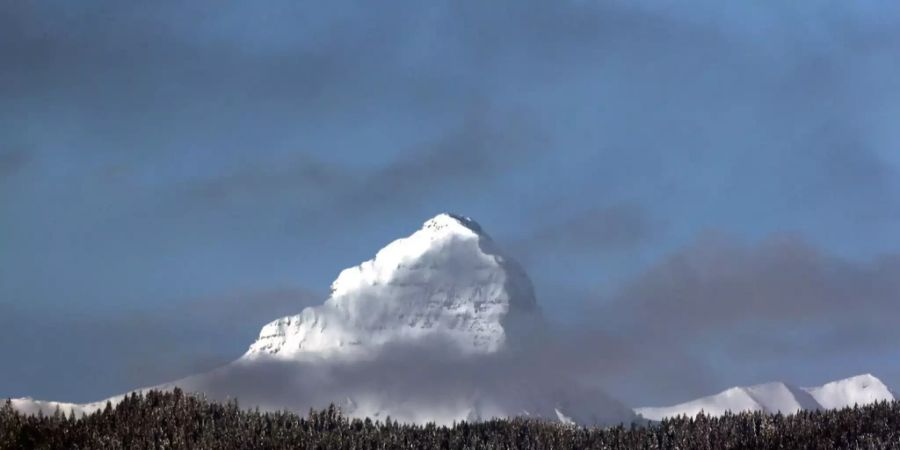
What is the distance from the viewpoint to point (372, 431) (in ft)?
56.1

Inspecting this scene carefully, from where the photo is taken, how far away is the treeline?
16062 millimetres

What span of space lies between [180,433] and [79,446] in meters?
1.53

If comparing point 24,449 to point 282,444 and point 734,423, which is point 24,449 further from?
point 734,423

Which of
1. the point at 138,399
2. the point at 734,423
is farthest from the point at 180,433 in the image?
the point at 734,423

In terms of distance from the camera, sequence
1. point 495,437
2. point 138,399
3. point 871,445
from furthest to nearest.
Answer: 1. point 138,399
2. point 495,437
3. point 871,445

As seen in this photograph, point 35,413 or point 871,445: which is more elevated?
point 35,413

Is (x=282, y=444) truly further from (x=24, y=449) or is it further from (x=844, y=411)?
(x=844, y=411)

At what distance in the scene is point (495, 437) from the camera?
55.3ft

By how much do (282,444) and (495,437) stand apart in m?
3.25

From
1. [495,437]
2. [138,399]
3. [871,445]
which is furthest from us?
[138,399]

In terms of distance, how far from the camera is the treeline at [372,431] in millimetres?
16062

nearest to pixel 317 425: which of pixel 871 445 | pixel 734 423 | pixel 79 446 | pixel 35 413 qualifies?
pixel 79 446

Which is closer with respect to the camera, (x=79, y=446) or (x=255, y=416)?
(x=79, y=446)

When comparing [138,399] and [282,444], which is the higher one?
[138,399]
